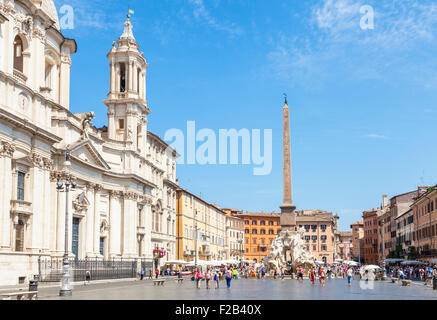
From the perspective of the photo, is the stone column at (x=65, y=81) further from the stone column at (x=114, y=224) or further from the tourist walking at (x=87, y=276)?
the tourist walking at (x=87, y=276)

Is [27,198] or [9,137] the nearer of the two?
[9,137]

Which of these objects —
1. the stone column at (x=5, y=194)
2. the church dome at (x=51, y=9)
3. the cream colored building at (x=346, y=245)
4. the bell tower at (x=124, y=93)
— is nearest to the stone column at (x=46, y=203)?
the stone column at (x=5, y=194)

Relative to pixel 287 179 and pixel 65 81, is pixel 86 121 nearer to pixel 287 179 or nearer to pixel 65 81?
pixel 65 81

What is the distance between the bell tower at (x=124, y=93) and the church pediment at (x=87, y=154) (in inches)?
268

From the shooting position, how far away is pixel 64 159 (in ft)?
131

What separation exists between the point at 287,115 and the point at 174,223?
2460cm

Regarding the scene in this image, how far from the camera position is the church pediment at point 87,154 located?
42.2 metres

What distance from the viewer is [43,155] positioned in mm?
35281

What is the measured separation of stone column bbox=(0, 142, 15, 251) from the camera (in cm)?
3034

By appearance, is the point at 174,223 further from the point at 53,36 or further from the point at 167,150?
the point at 53,36

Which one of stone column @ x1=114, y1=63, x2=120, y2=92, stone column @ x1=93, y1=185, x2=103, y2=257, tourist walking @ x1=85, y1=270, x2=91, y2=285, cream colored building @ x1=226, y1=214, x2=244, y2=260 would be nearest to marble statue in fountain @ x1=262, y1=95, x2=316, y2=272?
stone column @ x1=93, y1=185, x2=103, y2=257

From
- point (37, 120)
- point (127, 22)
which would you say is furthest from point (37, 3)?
point (127, 22)

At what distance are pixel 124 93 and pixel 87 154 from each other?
435 inches

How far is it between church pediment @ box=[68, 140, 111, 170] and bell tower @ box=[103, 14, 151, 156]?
680cm
